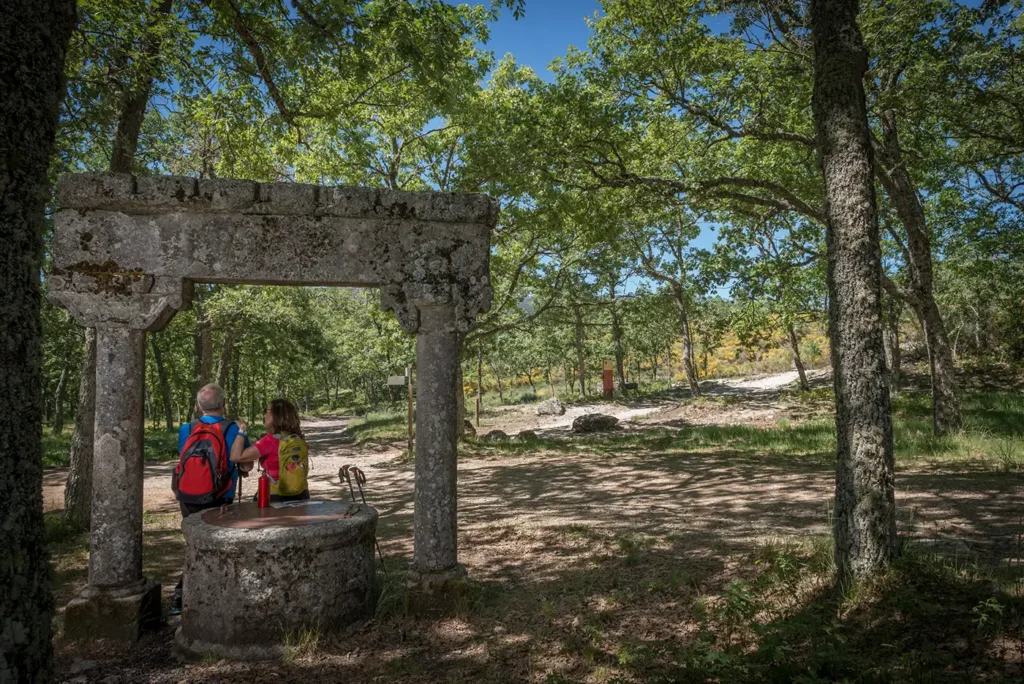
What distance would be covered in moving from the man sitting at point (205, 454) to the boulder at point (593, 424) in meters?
16.7

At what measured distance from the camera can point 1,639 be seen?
1.84 meters

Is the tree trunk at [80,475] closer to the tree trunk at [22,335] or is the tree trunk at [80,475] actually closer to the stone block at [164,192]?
the stone block at [164,192]

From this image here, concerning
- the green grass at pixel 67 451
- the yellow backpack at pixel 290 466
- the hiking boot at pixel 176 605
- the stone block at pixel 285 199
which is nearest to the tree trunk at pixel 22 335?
the stone block at pixel 285 199

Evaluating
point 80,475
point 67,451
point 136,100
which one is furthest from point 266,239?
point 67,451

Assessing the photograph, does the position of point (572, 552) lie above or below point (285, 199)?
below

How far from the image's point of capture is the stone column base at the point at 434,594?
15.3 feet

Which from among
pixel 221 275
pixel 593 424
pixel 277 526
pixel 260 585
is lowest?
pixel 593 424

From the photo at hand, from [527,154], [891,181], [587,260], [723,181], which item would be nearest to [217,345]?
[587,260]

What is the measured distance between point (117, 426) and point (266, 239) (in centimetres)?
192

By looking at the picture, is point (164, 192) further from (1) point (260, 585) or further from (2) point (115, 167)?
(2) point (115, 167)

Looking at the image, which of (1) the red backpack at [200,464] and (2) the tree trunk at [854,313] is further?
(1) the red backpack at [200,464]

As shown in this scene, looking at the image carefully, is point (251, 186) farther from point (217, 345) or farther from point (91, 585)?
point (217, 345)

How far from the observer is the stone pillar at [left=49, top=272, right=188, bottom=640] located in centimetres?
454

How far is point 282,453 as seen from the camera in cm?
513
